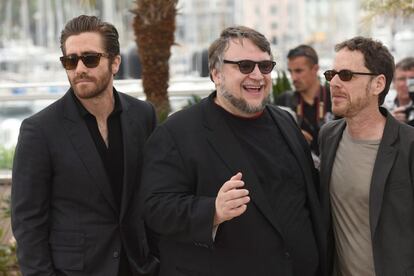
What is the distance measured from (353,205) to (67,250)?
125 centimetres

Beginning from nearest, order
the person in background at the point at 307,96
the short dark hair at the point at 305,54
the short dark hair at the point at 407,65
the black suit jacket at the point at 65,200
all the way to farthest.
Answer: the black suit jacket at the point at 65,200 → the person in background at the point at 307,96 → the short dark hair at the point at 407,65 → the short dark hair at the point at 305,54

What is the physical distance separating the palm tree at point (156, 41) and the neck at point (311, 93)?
2.13m

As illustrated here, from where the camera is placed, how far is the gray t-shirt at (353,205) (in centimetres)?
285

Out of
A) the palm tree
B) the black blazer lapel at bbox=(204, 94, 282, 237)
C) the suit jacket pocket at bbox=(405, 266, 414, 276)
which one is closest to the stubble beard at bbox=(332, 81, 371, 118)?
the black blazer lapel at bbox=(204, 94, 282, 237)

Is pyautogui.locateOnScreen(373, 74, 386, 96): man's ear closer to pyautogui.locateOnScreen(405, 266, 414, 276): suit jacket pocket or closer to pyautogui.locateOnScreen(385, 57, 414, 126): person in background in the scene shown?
pyautogui.locateOnScreen(405, 266, 414, 276): suit jacket pocket

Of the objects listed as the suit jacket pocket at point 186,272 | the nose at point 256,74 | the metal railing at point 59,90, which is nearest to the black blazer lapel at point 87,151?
the suit jacket pocket at point 186,272

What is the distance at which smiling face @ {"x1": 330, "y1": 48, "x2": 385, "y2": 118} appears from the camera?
9.61 feet

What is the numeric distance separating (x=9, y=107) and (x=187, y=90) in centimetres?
264

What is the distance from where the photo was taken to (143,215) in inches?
110

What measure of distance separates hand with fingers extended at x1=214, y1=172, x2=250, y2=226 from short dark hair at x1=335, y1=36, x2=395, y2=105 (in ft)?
Result: 2.99

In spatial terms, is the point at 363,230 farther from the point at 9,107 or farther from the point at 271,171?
the point at 9,107

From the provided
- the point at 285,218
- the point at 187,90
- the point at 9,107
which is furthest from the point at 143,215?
the point at 9,107

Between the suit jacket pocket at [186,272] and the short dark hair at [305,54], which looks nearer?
the suit jacket pocket at [186,272]

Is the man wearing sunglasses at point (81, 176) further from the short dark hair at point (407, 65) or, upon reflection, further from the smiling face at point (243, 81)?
the short dark hair at point (407, 65)
